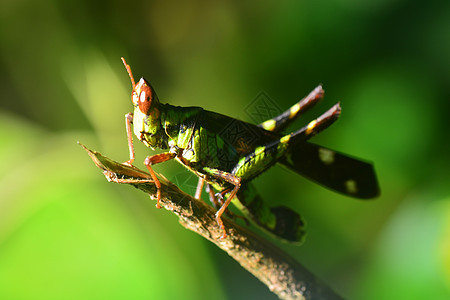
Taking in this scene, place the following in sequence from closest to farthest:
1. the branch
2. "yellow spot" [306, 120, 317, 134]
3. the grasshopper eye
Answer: the branch, the grasshopper eye, "yellow spot" [306, 120, 317, 134]

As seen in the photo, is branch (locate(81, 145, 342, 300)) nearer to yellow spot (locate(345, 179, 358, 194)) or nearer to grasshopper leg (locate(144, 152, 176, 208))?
grasshopper leg (locate(144, 152, 176, 208))

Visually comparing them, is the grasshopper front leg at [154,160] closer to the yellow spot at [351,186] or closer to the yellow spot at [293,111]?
the yellow spot at [293,111]

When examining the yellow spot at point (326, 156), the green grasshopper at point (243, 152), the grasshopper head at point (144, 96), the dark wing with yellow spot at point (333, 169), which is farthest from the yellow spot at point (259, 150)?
the grasshopper head at point (144, 96)

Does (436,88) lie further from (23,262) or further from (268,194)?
(23,262)

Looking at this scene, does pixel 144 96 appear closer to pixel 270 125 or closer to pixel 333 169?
pixel 270 125

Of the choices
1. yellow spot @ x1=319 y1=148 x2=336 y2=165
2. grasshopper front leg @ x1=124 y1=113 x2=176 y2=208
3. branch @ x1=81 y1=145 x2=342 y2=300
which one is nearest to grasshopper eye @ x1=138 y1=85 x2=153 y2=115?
grasshopper front leg @ x1=124 y1=113 x2=176 y2=208

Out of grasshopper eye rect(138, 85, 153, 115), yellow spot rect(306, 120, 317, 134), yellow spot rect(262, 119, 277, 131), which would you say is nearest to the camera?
grasshopper eye rect(138, 85, 153, 115)
